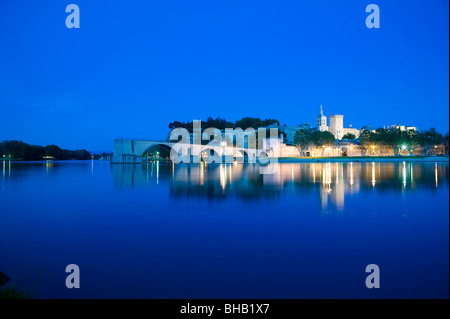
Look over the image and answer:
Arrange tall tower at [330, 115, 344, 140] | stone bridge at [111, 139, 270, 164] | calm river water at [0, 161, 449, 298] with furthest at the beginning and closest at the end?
tall tower at [330, 115, 344, 140], stone bridge at [111, 139, 270, 164], calm river water at [0, 161, 449, 298]

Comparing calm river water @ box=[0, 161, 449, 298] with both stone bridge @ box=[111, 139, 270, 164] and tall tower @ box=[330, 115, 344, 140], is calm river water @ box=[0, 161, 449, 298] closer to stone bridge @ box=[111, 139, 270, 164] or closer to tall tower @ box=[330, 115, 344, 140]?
stone bridge @ box=[111, 139, 270, 164]

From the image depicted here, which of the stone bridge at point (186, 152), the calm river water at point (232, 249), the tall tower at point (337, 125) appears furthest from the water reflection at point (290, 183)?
the tall tower at point (337, 125)

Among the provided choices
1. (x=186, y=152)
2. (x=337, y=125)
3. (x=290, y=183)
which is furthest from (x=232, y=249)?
(x=337, y=125)

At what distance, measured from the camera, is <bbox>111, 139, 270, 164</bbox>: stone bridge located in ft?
213

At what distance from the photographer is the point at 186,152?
253ft

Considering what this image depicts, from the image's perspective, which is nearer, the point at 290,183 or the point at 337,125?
the point at 290,183

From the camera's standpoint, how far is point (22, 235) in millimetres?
7418

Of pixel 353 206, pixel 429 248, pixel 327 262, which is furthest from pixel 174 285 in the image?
pixel 353 206

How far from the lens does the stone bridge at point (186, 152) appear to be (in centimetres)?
6494

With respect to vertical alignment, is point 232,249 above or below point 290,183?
below

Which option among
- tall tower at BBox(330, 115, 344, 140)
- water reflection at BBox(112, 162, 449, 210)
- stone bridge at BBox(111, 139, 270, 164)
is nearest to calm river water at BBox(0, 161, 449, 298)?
water reflection at BBox(112, 162, 449, 210)

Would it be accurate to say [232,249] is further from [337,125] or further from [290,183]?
[337,125]

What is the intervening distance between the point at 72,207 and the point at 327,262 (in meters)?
10.1
